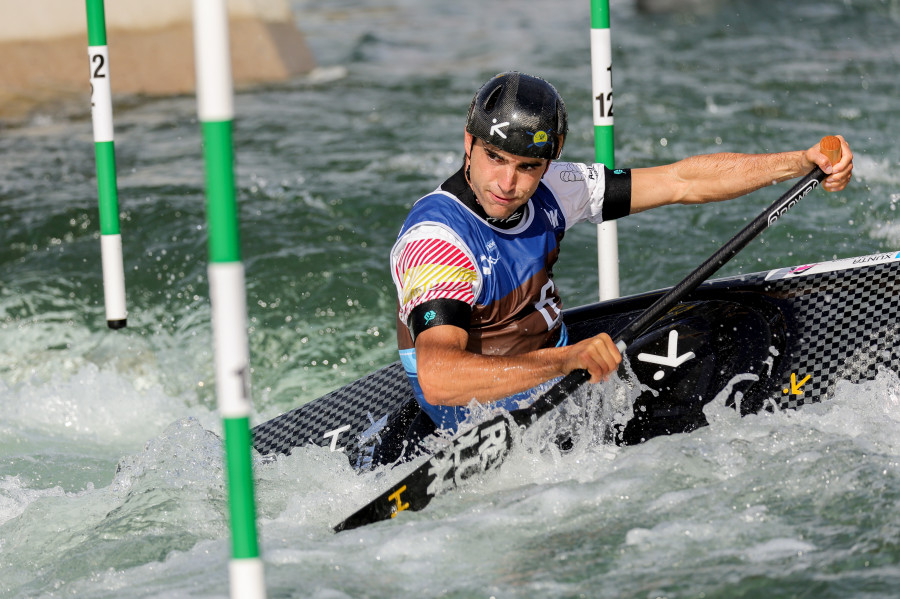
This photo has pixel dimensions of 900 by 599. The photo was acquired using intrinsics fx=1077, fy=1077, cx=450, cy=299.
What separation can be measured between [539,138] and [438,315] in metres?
0.59

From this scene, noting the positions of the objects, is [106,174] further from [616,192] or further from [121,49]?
[121,49]

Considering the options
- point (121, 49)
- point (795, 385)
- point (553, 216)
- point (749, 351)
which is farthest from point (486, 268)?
point (121, 49)

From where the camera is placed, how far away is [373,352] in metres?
5.26

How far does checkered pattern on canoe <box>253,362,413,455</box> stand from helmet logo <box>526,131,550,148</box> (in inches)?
42.3

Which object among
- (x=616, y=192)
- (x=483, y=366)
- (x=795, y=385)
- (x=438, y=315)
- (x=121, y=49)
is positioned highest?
(x=121, y=49)

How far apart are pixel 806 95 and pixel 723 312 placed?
636cm

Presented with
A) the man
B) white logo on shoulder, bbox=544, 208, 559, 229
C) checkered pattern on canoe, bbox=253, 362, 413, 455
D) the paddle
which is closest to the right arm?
the man

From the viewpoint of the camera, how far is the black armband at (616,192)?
371 centimetres

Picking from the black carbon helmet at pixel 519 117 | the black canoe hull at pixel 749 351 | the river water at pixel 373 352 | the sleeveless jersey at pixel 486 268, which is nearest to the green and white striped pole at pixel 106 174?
the river water at pixel 373 352

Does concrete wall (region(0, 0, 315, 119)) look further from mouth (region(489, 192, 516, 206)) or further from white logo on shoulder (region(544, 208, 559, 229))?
mouth (region(489, 192, 516, 206))

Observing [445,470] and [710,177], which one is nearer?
[445,470]

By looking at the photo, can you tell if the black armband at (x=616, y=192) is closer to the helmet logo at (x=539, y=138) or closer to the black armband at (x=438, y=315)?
the helmet logo at (x=539, y=138)

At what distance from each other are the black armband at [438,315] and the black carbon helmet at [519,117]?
485 mm

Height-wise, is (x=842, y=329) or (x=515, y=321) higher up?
(x=515, y=321)
